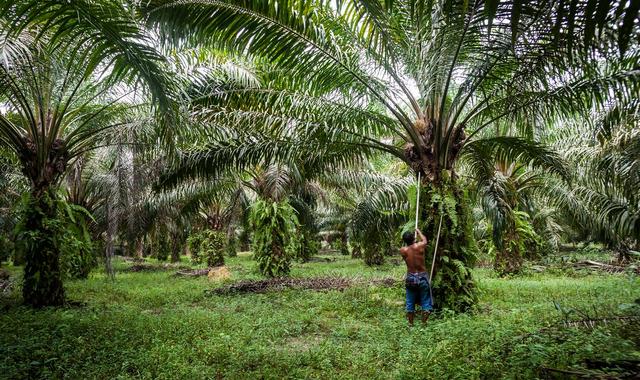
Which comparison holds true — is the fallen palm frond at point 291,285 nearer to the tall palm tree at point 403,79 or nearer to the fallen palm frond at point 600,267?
the tall palm tree at point 403,79

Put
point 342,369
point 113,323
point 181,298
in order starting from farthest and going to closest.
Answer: point 181,298 → point 113,323 → point 342,369

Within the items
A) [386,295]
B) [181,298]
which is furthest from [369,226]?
[181,298]

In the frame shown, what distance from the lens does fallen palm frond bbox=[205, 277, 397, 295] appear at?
11.1 metres

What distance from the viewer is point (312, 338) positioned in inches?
256

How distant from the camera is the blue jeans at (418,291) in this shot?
23.6ft

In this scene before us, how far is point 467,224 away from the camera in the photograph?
8070 millimetres

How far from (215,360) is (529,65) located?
5.90 m

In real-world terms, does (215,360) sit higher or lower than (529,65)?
lower

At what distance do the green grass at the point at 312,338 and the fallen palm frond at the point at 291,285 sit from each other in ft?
4.36

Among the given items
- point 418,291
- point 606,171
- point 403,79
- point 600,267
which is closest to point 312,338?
point 418,291

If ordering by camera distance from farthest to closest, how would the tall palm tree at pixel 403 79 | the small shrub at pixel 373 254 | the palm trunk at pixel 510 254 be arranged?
1. the small shrub at pixel 373 254
2. the palm trunk at pixel 510 254
3. the tall palm tree at pixel 403 79

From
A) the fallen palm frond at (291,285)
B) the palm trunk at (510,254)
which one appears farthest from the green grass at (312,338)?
the palm trunk at (510,254)

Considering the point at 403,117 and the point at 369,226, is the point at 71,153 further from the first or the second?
the point at 369,226

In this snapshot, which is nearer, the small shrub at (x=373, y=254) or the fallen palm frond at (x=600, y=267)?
the fallen palm frond at (x=600, y=267)
